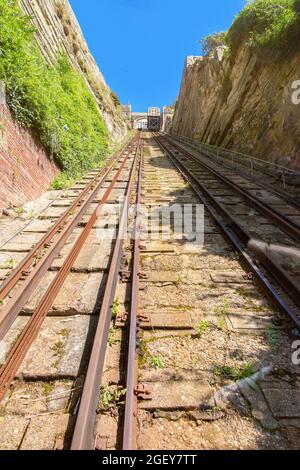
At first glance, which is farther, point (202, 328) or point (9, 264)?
point (9, 264)

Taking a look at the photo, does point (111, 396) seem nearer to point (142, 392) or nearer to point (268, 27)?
point (142, 392)

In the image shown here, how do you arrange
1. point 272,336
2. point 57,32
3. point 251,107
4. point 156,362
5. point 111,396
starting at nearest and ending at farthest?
point 111,396
point 156,362
point 272,336
point 251,107
point 57,32

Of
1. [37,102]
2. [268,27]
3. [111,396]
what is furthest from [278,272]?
[268,27]

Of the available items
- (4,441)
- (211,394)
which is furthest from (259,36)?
(4,441)

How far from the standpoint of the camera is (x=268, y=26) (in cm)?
1519

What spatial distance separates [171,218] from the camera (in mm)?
7277

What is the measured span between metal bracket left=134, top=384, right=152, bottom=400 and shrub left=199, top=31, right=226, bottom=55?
35639mm

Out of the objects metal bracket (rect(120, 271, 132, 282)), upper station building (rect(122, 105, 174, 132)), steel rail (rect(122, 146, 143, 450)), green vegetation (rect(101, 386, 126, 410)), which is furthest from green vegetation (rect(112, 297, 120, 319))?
upper station building (rect(122, 105, 174, 132))

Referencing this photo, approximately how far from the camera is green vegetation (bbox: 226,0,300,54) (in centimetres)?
1257

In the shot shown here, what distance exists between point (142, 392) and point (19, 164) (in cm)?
709

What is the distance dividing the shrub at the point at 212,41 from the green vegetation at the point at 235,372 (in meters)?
35.2

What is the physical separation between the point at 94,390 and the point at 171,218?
5230 mm

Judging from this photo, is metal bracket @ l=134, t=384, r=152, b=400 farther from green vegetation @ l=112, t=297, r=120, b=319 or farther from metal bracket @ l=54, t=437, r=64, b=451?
green vegetation @ l=112, t=297, r=120, b=319

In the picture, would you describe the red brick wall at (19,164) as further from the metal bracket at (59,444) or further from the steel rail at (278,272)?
the metal bracket at (59,444)
